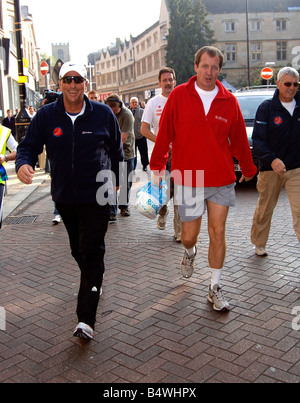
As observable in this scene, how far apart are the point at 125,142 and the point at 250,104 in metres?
5.02

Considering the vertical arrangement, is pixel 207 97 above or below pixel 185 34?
below

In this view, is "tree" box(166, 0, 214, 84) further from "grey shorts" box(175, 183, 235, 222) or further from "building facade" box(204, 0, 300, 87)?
"grey shorts" box(175, 183, 235, 222)

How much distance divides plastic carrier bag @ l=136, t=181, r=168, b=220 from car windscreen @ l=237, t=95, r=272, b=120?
6736mm

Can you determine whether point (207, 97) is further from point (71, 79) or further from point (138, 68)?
point (138, 68)

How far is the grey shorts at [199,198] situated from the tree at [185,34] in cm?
6024

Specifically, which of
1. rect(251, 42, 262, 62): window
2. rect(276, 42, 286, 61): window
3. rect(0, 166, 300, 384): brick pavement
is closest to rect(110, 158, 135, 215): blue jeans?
rect(0, 166, 300, 384): brick pavement

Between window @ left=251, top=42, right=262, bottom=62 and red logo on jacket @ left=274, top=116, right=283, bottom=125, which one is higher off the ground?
window @ left=251, top=42, right=262, bottom=62

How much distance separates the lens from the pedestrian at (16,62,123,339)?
11.7 ft

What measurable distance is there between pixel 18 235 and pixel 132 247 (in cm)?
198

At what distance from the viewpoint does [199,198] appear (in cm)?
411

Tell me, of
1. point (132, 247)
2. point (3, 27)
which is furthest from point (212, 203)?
point (3, 27)

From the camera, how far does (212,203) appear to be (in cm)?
410

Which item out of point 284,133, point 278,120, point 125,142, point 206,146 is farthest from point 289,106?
point 125,142

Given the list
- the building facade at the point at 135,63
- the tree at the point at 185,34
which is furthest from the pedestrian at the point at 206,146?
the tree at the point at 185,34
